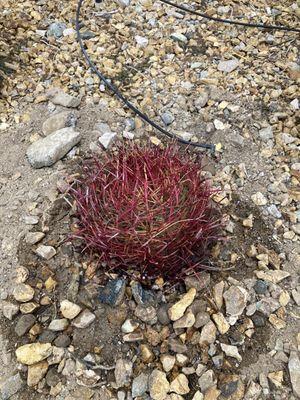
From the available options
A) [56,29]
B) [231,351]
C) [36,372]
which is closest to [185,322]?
[231,351]

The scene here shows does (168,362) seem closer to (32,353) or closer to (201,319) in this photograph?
(201,319)

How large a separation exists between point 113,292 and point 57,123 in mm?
997

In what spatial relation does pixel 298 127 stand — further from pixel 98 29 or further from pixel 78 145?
pixel 98 29

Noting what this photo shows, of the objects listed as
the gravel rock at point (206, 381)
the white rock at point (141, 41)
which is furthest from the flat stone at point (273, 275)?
the white rock at point (141, 41)

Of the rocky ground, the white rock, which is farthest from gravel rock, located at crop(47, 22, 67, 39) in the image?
the white rock

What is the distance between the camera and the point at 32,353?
1812 millimetres

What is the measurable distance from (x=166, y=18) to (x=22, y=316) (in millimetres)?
2063

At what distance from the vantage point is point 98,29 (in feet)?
10.1

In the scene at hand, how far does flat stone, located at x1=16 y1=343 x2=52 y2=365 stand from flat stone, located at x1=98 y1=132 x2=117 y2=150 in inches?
38.8

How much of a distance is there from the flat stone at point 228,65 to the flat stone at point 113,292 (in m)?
1.50

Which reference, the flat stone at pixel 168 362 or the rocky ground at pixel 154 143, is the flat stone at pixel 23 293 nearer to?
the rocky ground at pixel 154 143

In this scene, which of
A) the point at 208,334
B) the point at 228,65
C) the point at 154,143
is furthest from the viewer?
the point at 228,65

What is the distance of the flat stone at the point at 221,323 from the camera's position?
190cm

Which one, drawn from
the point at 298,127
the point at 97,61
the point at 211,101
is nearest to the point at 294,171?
the point at 298,127
